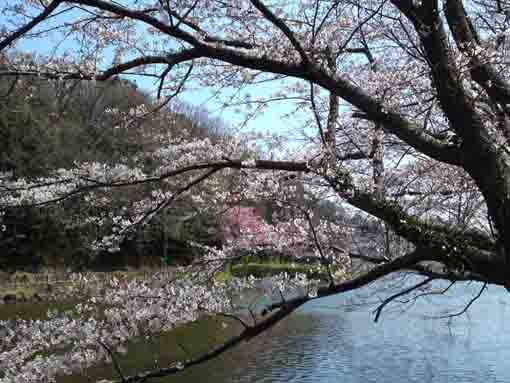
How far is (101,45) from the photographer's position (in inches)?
123

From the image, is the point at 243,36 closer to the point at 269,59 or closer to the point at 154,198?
the point at 269,59

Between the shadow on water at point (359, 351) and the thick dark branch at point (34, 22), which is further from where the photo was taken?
the shadow on water at point (359, 351)

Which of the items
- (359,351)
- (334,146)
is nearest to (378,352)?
(359,351)

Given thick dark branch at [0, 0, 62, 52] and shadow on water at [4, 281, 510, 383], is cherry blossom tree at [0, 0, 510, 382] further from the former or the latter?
shadow on water at [4, 281, 510, 383]

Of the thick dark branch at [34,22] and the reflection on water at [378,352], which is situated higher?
the thick dark branch at [34,22]

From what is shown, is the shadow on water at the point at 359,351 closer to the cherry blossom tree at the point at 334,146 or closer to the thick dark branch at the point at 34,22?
the cherry blossom tree at the point at 334,146

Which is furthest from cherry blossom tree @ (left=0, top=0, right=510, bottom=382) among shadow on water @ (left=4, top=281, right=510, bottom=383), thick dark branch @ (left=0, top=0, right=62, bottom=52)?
shadow on water @ (left=4, top=281, right=510, bottom=383)

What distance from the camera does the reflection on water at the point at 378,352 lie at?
7.20m

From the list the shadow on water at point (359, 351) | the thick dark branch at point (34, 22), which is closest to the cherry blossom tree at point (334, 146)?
the thick dark branch at point (34, 22)

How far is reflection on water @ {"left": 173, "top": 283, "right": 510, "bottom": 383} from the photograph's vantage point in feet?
23.6

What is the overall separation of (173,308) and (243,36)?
178 cm

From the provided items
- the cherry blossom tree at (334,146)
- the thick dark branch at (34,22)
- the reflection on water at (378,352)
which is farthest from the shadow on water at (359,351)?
the thick dark branch at (34,22)

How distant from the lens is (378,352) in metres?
8.37

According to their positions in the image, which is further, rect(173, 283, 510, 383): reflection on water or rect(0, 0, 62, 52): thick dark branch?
rect(173, 283, 510, 383): reflection on water
